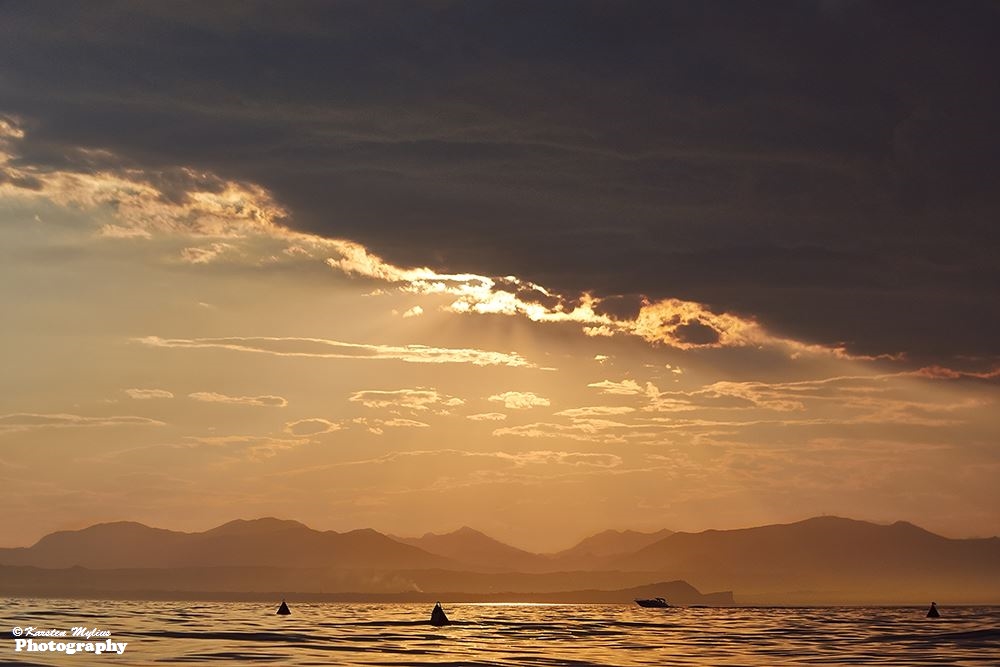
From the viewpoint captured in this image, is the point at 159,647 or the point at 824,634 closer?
the point at 159,647

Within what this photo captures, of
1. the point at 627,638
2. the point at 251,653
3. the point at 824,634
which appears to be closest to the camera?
the point at 251,653

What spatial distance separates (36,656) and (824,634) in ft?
325

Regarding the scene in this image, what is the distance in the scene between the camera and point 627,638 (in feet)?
429

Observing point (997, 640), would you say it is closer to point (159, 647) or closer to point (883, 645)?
point (883, 645)

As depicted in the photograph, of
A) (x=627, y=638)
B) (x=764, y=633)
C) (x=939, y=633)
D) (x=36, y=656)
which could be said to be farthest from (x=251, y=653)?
(x=939, y=633)

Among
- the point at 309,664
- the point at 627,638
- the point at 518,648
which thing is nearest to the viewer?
the point at 309,664

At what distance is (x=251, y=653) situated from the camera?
9325 centimetres

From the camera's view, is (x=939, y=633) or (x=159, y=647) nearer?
(x=159, y=647)

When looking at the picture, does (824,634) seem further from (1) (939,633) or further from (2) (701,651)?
(2) (701,651)

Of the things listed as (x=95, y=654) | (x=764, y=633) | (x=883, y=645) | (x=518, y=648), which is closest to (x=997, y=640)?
(x=883, y=645)

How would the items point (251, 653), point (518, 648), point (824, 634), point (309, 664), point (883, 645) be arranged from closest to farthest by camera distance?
point (309, 664)
point (251, 653)
point (518, 648)
point (883, 645)
point (824, 634)

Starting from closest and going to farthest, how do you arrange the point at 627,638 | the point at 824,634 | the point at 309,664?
the point at 309,664 → the point at 627,638 → the point at 824,634

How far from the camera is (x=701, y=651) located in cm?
10469

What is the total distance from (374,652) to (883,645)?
54847 mm
